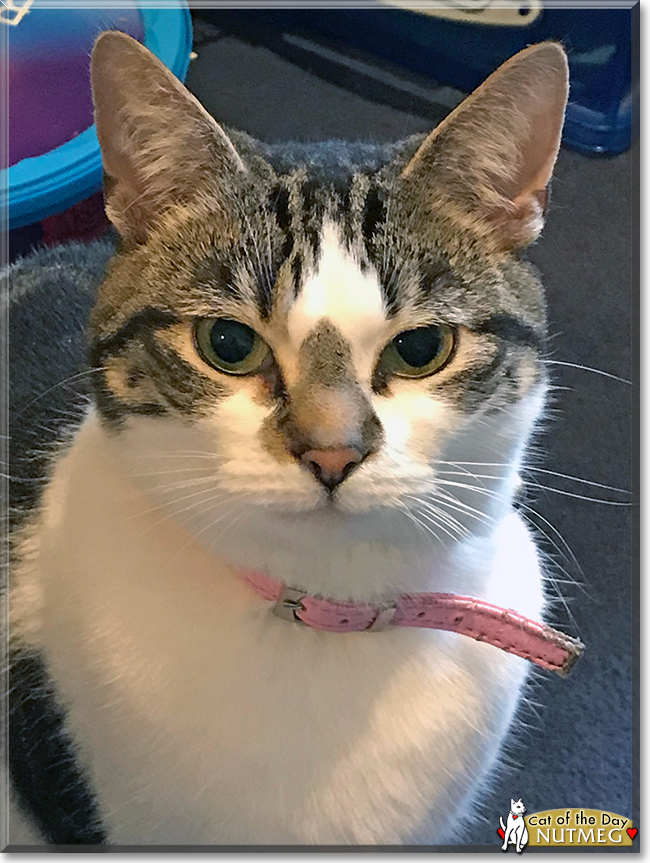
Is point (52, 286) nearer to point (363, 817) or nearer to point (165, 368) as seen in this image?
point (165, 368)

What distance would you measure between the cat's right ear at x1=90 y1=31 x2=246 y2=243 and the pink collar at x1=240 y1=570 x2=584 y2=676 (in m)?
0.37

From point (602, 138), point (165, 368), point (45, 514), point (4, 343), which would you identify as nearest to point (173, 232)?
point (165, 368)

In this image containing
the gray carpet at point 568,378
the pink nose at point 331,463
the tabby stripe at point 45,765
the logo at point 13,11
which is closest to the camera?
the pink nose at point 331,463

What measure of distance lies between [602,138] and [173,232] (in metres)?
1.71

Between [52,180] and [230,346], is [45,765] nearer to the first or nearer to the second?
[230,346]

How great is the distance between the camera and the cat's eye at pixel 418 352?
2.15ft

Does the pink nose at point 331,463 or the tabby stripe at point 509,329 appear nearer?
the pink nose at point 331,463

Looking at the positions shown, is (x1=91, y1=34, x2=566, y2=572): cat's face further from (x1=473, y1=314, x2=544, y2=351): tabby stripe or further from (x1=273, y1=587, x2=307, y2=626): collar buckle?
(x1=273, y1=587, x2=307, y2=626): collar buckle

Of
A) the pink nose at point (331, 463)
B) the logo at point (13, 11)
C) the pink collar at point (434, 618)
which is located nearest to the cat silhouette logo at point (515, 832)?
the pink collar at point (434, 618)

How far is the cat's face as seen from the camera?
611 mm

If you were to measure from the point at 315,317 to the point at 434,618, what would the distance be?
0.34 m

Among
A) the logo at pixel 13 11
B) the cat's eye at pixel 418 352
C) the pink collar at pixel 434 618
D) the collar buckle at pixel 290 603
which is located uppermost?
the logo at pixel 13 11

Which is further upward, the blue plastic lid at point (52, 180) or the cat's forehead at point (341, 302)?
the blue plastic lid at point (52, 180)

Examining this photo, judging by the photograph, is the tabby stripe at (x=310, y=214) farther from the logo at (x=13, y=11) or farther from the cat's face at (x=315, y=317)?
the logo at (x=13, y=11)
